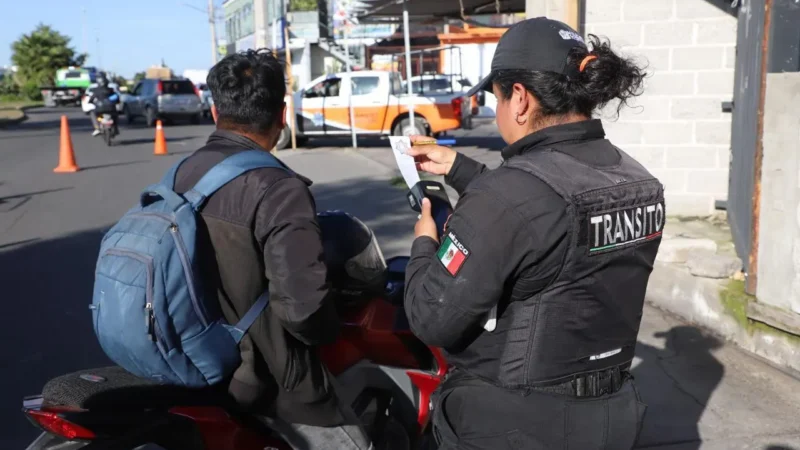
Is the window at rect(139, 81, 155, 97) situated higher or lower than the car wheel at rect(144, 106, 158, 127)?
higher

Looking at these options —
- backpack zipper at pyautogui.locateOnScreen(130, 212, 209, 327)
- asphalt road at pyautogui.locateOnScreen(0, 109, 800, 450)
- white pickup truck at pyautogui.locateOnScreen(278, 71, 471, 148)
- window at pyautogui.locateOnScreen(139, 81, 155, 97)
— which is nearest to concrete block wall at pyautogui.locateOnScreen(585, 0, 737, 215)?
asphalt road at pyautogui.locateOnScreen(0, 109, 800, 450)

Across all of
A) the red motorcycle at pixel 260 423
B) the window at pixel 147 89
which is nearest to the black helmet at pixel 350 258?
the red motorcycle at pixel 260 423

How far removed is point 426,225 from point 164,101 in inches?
1155

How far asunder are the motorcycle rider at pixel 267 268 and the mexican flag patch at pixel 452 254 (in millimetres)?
564

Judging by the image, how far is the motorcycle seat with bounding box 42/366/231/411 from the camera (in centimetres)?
225

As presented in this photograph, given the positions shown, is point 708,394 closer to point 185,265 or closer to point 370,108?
point 185,265

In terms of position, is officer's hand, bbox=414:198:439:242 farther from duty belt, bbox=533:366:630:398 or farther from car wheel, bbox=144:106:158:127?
car wheel, bbox=144:106:158:127

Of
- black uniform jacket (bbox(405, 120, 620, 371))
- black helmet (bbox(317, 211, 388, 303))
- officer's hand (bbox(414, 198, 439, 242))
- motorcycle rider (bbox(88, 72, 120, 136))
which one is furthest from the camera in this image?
motorcycle rider (bbox(88, 72, 120, 136))

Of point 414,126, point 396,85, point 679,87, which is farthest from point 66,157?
point 679,87

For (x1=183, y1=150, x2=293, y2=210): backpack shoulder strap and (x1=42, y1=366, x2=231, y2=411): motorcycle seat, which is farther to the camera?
(x1=183, y1=150, x2=293, y2=210): backpack shoulder strap

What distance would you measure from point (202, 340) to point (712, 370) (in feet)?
11.8

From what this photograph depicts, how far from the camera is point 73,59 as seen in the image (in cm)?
7081

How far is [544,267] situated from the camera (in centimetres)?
188

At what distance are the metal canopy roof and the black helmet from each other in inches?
503
